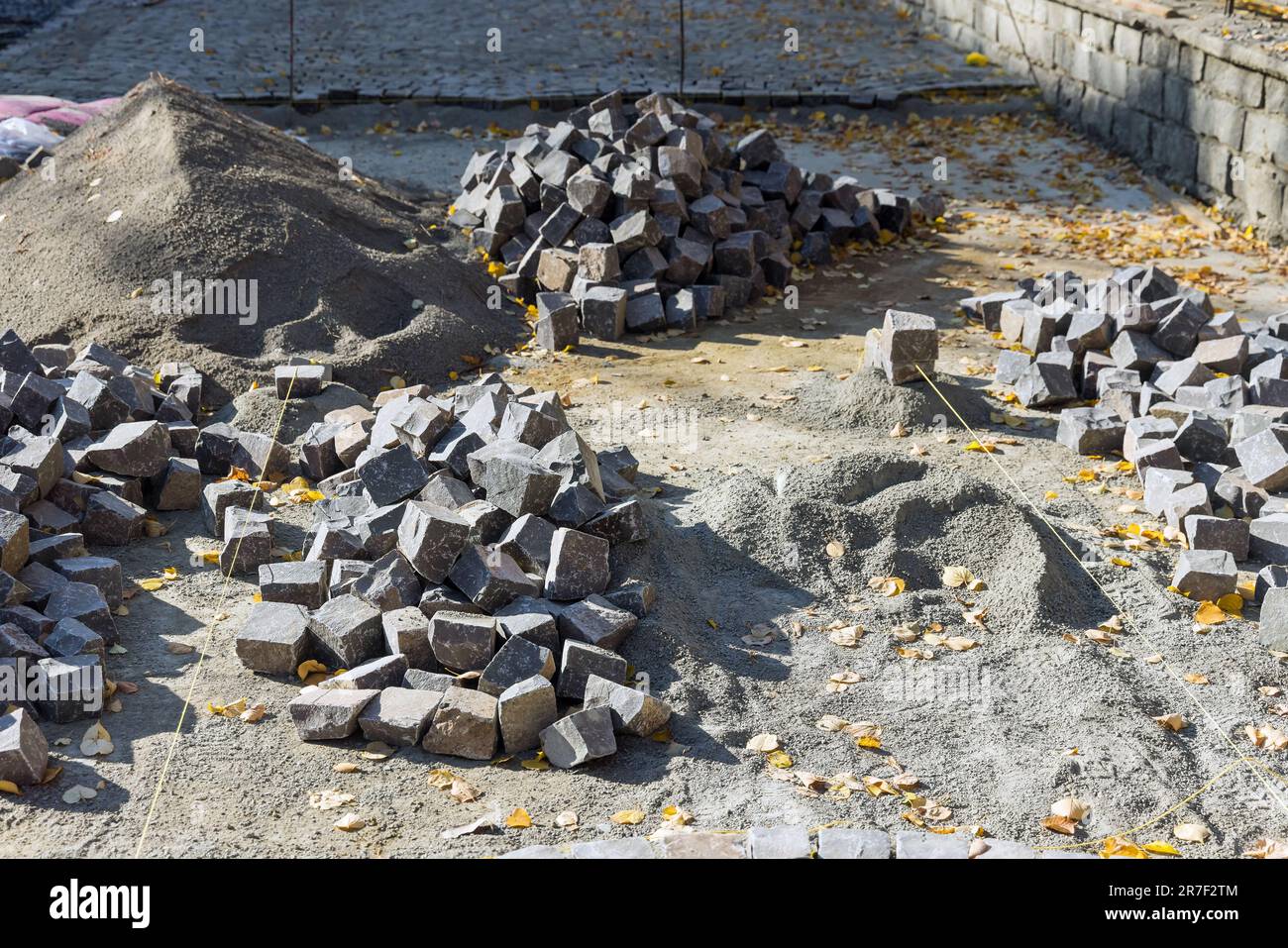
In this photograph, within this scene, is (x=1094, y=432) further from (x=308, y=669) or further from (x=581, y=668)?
(x=308, y=669)

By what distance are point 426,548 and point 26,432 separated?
2.24 metres

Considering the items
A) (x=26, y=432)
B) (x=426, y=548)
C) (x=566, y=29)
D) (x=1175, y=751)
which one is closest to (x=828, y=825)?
(x=1175, y=751)

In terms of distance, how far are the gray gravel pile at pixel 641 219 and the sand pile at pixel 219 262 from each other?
0.47 meters

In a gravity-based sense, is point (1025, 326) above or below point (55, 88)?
below

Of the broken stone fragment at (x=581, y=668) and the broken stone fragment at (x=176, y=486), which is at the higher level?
the broken stone fragment at (x=176, y=486)

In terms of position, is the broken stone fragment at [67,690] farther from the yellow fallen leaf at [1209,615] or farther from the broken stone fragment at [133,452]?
the yellow fallen leaf at [1209,615]

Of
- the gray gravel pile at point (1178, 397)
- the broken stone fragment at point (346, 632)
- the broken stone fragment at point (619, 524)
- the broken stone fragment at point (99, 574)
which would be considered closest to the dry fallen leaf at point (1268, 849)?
the gray gravel pile at point (1178, 397)

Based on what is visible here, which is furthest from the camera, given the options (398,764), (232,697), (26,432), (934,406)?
(934,406)

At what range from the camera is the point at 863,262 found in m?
9.52

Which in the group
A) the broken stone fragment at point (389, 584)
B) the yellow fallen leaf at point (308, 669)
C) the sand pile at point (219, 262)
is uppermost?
the sand pile at point (219, 262)

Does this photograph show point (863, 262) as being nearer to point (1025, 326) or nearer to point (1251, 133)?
point (1025, 326)

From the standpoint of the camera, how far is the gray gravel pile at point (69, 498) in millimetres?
4172

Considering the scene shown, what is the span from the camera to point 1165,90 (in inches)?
447

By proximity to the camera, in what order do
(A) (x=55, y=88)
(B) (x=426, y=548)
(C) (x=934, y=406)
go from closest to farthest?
(B) (x=426, y=548)
(C) (x=934, y=406)
(A) (x=55, y=88)
